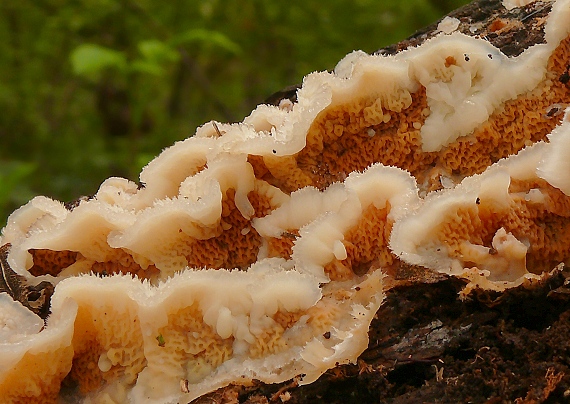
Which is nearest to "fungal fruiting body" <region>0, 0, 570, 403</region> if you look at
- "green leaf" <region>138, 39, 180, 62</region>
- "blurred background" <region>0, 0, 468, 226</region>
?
"green leaf" <region>138, 39, 180, 62</region>

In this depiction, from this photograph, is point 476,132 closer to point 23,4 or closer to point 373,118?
point 373,118

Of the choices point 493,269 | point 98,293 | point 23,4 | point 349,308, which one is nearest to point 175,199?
point 98,293

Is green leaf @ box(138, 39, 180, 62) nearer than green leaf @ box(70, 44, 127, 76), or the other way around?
green leaf @ box(70, 44, 127, 76)

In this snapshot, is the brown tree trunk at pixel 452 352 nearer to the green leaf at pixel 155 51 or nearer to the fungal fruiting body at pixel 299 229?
the fungal fruiting body at pixel 299 229

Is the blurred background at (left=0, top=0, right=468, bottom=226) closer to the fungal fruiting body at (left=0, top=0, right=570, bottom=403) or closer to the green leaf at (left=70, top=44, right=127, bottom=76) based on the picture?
the green leaf at (left=70, top=44, right=127, bottom=76)

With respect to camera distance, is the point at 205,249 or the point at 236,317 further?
the point at 205,249

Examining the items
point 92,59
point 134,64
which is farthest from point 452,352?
point 134,64
